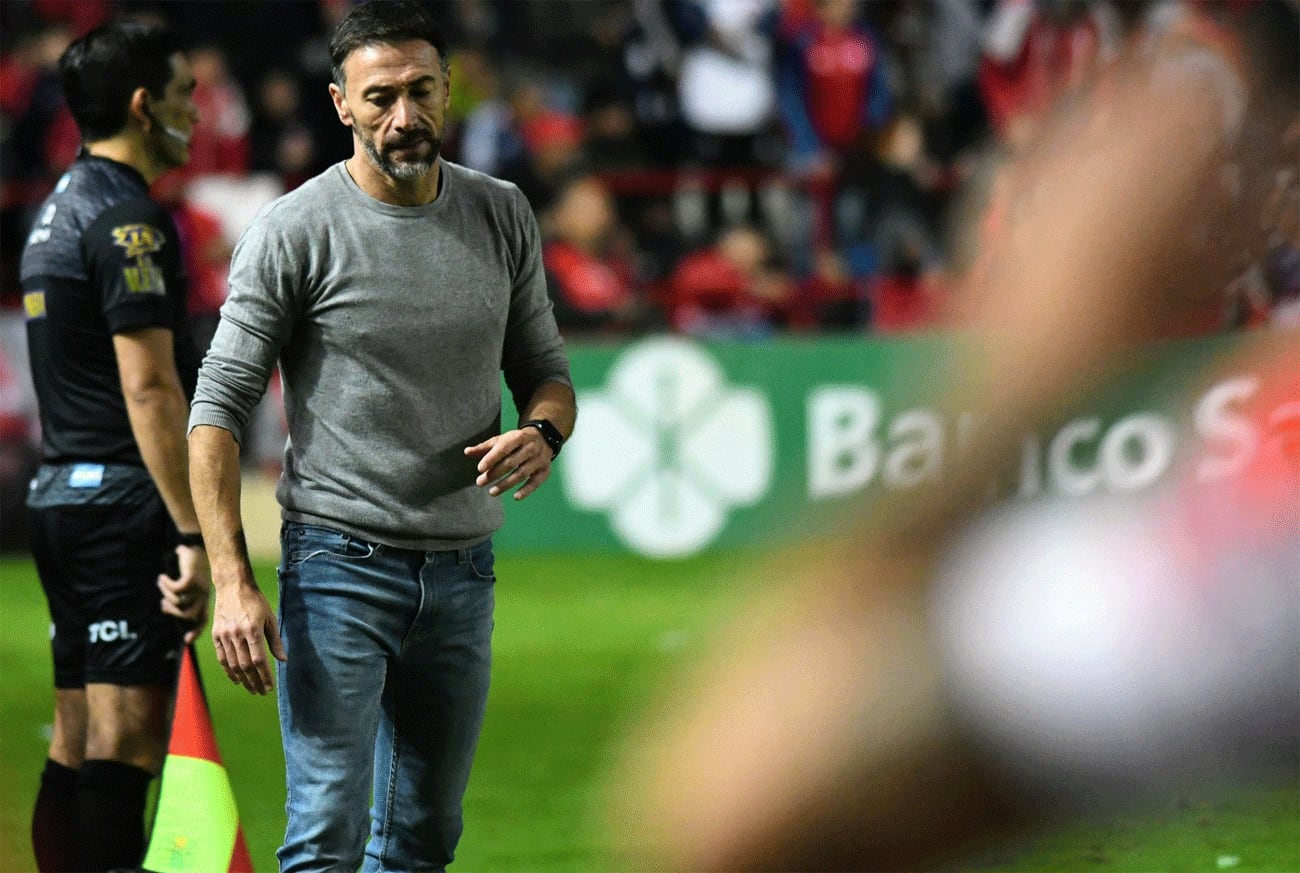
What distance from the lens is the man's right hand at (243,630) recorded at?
3199 millimetres

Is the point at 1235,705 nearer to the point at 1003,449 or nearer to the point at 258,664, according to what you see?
the point at 1003,449

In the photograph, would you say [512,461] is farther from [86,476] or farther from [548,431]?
[86,476]

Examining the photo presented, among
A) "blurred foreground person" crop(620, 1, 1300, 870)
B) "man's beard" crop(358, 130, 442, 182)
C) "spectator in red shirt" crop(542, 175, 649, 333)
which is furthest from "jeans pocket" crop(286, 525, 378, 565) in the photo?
"spectator in red shirt" crop(542, 175, 649, 333)

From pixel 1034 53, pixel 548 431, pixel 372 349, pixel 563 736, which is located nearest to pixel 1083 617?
pixel 563 736

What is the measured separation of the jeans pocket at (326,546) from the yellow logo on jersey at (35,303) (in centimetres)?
110

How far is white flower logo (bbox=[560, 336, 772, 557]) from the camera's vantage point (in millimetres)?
9898

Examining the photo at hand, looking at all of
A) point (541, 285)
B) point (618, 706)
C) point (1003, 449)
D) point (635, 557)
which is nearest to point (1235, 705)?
point (1003, 449)

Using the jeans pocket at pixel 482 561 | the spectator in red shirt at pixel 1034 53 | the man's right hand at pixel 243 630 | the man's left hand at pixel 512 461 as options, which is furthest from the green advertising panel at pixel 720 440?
the man's right hand at pixel 243 630

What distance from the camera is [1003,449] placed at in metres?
7.18

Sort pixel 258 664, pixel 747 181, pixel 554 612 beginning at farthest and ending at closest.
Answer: pixel 747 181 → pixel 554 612 → pixel 258 664

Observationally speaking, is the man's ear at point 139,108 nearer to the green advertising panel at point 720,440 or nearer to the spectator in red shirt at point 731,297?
the green advertising panel at point 720,440

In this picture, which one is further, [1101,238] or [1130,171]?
[1130,171]

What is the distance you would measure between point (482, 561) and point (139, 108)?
4.58ft

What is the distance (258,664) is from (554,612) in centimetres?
565
